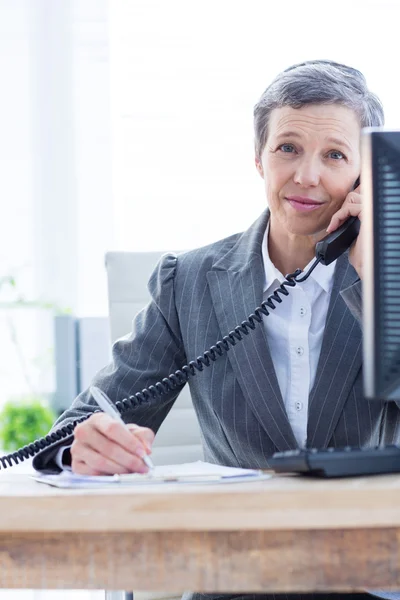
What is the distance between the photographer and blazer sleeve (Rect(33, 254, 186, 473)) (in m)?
1.34

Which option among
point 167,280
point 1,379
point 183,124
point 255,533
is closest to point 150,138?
point 183,124

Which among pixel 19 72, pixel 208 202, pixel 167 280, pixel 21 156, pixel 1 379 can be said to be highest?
pixel 19 72

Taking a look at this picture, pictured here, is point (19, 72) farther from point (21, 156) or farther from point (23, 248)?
point (23, 248)

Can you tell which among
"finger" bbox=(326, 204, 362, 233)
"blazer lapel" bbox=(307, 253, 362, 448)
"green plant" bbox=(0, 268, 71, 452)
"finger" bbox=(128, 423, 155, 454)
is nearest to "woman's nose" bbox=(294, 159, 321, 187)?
"finger" bbox=(326, 204, 362, 233)

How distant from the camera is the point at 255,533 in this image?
0.61m

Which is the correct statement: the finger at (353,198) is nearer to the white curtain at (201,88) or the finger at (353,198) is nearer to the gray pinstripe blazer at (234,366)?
the gray pinstripe blazer at (234,366)

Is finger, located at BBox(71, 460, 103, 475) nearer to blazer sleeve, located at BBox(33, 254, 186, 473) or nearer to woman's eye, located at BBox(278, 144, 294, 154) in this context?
blazer sleeve, located at BBox(33, 254, 186, 473)

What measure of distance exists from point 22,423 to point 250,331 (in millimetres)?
2013

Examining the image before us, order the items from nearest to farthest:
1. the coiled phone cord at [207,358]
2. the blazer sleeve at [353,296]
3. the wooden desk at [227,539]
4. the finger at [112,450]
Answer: the wooden desk at [227,539] < the finger at [112,450] < the blazer sleeve at [353,296] < the coiled phone cord at [207,358]

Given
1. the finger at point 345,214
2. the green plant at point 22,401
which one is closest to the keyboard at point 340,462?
the finger at point 345,214

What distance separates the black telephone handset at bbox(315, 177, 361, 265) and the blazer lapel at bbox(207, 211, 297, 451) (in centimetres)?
19

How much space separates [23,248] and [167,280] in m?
2.02

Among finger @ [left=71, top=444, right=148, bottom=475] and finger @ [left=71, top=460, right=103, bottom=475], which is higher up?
finger @ [left=71, top=444, right=148, bottom=475]

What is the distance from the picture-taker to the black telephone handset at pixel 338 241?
3.96 feet
